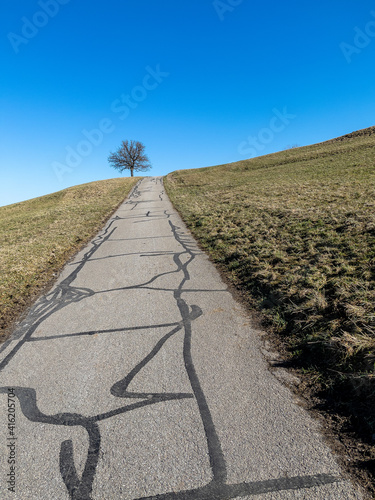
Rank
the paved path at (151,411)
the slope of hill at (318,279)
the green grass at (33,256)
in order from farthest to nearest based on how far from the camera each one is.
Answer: the green grass at (33,256) < the slope of hill at (318,279) < the paved path at (151,411)

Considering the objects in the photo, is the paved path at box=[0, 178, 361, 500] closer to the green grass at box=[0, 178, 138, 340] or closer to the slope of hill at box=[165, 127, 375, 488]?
the slope of hill at box=[165, 127, 375, 488]

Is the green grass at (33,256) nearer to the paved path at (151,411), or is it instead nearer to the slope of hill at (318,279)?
the paved path at (151,411)

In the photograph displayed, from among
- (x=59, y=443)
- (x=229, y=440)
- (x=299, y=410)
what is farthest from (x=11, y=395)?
(x=299, y=410)

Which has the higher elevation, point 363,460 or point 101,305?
point 101,305

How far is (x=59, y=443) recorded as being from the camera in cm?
232

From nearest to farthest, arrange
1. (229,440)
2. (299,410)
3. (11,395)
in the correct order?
(229,440) → (299,410) → (11,395)

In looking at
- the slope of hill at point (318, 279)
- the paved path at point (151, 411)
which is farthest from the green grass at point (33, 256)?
the slope of hill at point (318, 279)

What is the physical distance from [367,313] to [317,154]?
33.5 m

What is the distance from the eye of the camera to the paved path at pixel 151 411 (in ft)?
6.53

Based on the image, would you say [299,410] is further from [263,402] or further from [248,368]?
[248,368]

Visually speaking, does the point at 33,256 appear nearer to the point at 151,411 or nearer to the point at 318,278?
the point at 151,411

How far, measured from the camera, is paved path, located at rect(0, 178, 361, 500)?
6.53 feet

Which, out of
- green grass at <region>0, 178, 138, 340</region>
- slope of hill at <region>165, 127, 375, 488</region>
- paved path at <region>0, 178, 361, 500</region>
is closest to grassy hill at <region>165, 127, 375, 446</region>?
slope of hill at <region>165, 127, 375, 488</region>

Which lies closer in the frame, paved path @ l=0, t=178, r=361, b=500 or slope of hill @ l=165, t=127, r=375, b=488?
paved path @ l=0, t=178, r=361, b=500
